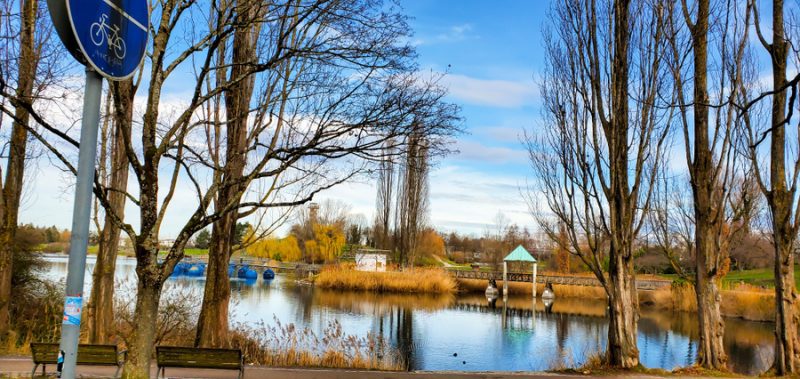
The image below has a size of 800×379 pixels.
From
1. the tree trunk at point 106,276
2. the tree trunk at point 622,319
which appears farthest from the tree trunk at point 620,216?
the tree trunk at point 106,276

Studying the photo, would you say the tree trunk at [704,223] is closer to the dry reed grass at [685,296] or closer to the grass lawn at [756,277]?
the dry reed grass at [685,296]

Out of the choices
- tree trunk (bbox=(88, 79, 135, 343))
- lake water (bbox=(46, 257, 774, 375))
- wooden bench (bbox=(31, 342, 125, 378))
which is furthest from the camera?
lake water (bbox=(46, 257, 774, 375))

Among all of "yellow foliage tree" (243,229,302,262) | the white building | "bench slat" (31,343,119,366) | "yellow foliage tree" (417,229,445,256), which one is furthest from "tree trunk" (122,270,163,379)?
"yellow foliage tree" (243,229,302,262)

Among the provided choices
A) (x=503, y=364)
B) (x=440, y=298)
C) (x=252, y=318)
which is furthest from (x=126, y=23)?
(x=440, y=298)

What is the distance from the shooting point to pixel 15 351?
11.0 m

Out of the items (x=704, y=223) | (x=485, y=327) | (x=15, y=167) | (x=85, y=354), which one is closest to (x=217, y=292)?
(x=85, y=354)

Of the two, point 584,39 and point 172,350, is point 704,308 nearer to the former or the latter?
point 584,39

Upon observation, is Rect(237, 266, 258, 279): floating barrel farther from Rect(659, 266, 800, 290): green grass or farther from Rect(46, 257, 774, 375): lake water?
Rect(659, 266, 800, 290): green grass

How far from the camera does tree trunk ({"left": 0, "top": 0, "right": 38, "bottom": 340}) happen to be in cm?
1016

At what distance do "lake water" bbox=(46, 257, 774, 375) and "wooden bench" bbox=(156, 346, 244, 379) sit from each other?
289 inches

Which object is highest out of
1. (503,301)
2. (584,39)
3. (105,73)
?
(584,39)

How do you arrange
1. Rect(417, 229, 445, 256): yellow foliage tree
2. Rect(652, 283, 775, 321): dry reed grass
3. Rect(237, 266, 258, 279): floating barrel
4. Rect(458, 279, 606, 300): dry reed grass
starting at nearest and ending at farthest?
Rect(652, 283, 775, 321): dry reed grass
Rect(458, 279, 606, 300): dry reed grass
Rect(237, 266, 258, 279): floating barrel
Rect(417, 229, 445, 256): yellow foliage tree

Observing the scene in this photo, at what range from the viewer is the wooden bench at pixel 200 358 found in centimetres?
840

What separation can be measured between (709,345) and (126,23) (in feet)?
37.2
